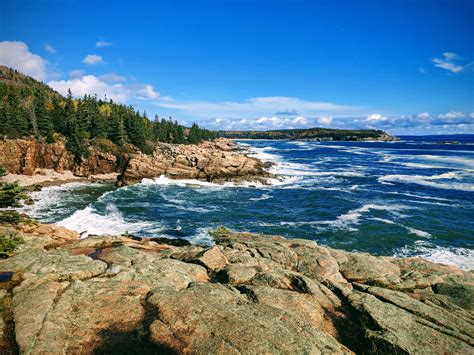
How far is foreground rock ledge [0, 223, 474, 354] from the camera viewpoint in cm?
864

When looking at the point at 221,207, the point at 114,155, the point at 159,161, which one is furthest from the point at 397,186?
the point at 114,155

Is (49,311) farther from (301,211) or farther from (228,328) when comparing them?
(301,211)

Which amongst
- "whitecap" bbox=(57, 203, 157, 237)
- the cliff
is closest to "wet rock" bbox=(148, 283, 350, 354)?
"whitecap" bbox=(57, 203, 157, 237)

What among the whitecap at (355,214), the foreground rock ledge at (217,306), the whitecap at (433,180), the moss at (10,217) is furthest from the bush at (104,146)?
the whitecap at (433,180)

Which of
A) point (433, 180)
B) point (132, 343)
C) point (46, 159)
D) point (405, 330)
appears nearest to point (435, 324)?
point (405, 330)

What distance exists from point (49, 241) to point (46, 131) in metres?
65.1

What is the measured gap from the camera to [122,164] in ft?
234

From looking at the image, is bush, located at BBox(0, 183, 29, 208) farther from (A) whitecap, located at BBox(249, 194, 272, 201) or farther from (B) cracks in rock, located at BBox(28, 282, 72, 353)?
(A) whitecap, located at BBox(249, 194, 272, 201)

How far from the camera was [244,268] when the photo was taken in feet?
47.6

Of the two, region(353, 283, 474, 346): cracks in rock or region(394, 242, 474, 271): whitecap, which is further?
region(394, 242, 474, 271): whitecap

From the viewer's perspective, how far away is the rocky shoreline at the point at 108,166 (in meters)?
59.8

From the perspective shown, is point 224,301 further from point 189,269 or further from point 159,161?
point 159,161

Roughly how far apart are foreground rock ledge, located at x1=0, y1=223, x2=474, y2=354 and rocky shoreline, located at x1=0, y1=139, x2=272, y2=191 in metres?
48.5

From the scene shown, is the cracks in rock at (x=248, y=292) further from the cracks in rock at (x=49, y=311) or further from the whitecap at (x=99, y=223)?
the whitecap at (x=99, y=223)
